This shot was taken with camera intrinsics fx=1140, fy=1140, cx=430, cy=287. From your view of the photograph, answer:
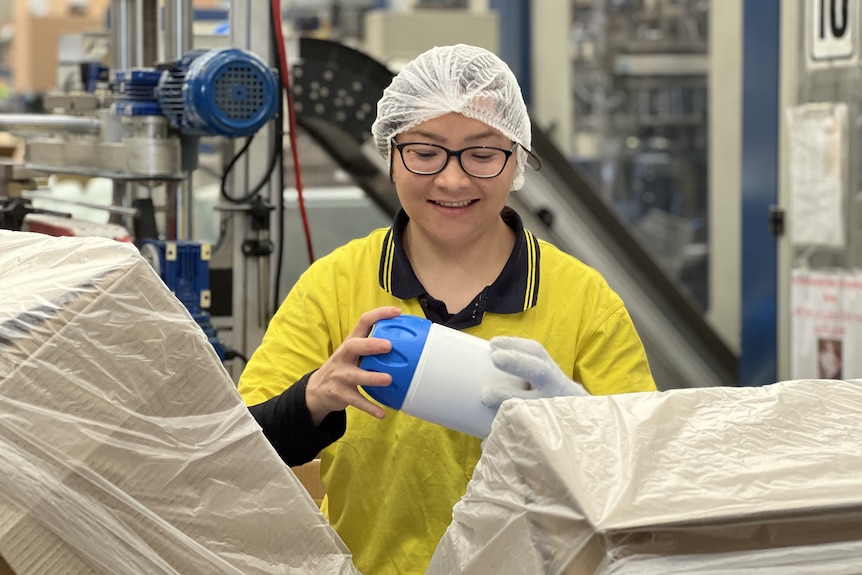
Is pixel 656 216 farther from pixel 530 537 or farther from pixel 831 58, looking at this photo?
pixel 530 537

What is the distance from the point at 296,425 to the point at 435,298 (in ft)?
0.96

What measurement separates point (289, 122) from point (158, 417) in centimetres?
175

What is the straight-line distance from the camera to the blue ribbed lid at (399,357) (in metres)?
1.13

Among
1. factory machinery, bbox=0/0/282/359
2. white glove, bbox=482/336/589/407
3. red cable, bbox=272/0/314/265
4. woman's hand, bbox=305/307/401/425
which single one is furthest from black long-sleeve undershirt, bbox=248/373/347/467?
red cable, bbox=272/0/314/265

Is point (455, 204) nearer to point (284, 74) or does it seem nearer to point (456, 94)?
point (456, 94)

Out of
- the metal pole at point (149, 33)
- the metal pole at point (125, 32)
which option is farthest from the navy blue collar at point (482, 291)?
the metal pole at point (125, 32)

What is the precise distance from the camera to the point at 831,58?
3.35m

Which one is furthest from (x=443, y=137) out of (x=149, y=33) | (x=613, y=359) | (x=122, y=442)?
(x=149, y=33)

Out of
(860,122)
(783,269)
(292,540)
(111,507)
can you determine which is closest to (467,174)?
(292,540)

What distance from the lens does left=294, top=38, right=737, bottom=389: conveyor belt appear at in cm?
357

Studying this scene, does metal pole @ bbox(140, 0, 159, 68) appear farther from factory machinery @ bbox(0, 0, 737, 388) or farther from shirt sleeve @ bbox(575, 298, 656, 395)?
shirt sleeve @ bbox(575, 298, 656, 395)

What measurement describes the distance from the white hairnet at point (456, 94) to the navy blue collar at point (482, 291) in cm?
15

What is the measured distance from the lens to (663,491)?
767 millimetres

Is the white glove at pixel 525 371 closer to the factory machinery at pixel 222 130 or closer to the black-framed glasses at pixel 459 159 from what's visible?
the black-framed glasses at pixel 459 159
